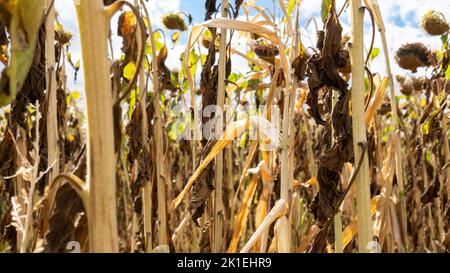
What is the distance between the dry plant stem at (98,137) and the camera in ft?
1.55

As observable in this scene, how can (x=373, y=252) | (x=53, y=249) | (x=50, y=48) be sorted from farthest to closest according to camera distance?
(x=50, y=48), (x=373, y=252), (x=53, y=249)

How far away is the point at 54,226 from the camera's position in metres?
0.49

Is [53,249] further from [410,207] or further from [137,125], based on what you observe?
[410,207]

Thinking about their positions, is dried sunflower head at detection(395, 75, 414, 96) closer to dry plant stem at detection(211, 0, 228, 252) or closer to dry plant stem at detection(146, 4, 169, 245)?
dry plant stem at detection(211, 0, 228, 252)

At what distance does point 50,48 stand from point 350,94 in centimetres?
62

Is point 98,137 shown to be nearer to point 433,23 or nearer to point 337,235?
point 337,235

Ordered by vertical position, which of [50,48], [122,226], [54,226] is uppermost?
[50,48]

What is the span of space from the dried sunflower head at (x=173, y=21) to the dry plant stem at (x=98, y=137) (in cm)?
219

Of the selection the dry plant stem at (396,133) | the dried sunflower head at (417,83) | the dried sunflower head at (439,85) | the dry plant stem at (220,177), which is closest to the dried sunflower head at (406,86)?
the dried sunflower head at (417,83)

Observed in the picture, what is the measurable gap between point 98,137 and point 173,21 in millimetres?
2230

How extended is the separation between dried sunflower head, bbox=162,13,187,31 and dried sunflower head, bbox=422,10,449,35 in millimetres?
1220

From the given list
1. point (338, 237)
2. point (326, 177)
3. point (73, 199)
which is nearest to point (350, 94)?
point (326, 177)

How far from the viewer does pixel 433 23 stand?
2.42m

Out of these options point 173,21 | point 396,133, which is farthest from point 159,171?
point 173,21
